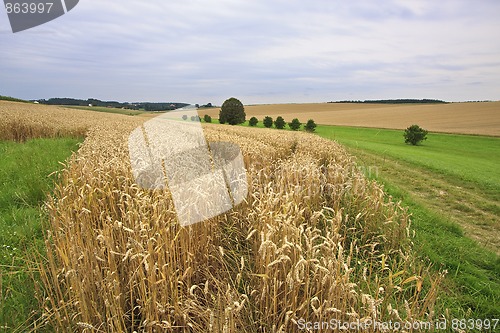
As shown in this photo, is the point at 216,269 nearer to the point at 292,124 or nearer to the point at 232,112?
the point at 292,124

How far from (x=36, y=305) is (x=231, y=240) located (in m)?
2.16

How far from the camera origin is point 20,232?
13.6 feet

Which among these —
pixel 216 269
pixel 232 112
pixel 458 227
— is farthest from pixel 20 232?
pixel 232 112

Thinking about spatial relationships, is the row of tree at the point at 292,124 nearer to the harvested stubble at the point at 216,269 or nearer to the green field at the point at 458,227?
the green field at the point at 458,227

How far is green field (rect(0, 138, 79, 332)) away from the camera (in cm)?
260

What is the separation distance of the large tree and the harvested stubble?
56.4m

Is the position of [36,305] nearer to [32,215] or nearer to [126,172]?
[126,172]

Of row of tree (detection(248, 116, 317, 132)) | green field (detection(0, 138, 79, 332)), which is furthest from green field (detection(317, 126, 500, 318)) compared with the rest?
row of tree (detection(248, 116, 317, 132))

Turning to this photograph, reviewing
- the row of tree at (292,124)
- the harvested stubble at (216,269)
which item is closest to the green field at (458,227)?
the harvested stubble at (216,269)

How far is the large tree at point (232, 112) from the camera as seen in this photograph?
60531 mm

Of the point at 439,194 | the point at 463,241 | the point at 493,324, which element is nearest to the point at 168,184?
the point at 493,324

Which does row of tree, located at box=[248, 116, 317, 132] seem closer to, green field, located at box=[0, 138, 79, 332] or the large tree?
the large tree

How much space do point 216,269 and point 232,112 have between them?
58.9 metres

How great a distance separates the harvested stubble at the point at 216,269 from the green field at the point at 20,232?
0.20 metres
